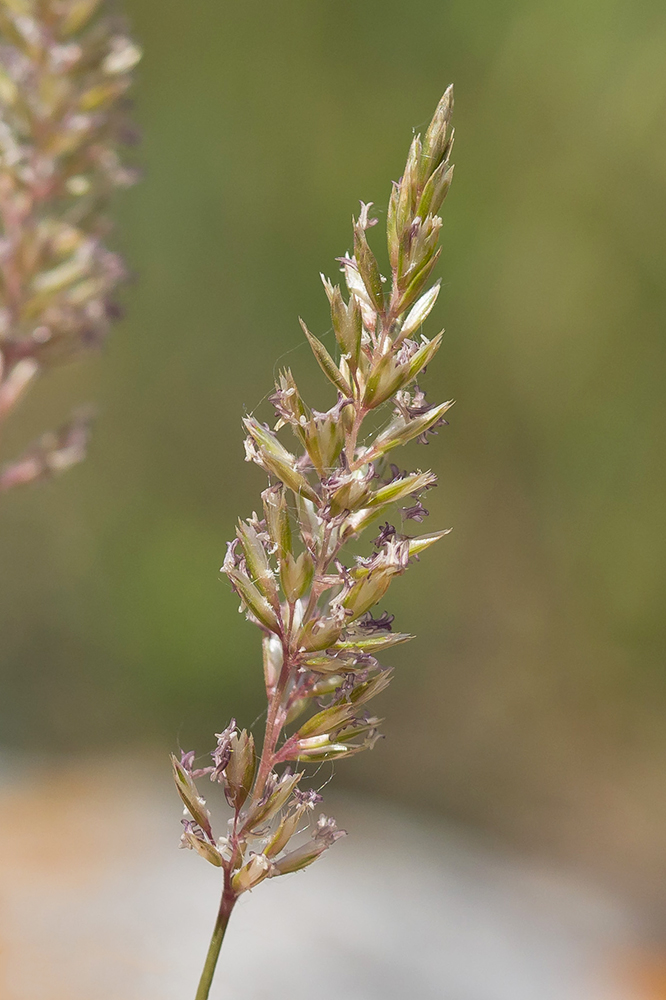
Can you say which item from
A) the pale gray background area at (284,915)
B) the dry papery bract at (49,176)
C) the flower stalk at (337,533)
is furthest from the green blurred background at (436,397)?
the flower stalk at (337,533)

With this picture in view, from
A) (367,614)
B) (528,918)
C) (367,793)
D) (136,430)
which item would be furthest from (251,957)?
(136,430)

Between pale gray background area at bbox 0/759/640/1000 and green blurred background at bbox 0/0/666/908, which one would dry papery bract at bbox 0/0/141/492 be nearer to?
pale gray background area at bbox 0/759/640/1000

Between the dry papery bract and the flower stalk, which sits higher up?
the dry papery bract

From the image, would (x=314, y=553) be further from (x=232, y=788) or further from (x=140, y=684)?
(x=140, y=684)

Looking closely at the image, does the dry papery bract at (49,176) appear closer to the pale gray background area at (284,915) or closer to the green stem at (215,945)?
the green stem at (215,945)

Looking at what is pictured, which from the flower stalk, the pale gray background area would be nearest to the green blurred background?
the pale gray background area

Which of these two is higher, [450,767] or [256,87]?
[256,87]
